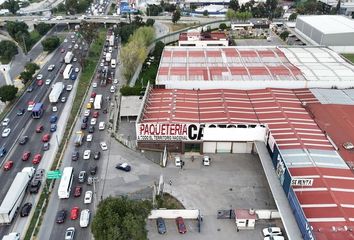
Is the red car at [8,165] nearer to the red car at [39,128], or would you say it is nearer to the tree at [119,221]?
the red car at [39,128]

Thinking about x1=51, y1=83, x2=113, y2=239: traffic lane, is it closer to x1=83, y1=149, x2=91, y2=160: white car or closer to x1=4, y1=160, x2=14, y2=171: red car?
x1=83, y1=149, x2=91, y2=160: white car

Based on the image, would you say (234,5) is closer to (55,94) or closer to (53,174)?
(55,94)

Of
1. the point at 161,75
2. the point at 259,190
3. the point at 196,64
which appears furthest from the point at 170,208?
the point at 196,64

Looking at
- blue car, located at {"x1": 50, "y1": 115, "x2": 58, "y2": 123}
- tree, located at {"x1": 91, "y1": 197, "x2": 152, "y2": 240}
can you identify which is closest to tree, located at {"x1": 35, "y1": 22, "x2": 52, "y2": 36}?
blue car, located at {"x1": 50, "y1": 115, "x2": 58, "y2": 123}

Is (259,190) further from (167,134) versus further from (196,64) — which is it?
(196,64)

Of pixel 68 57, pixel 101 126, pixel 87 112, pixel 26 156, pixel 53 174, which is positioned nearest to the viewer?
pixel 53 174

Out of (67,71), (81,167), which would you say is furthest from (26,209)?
(67,71)

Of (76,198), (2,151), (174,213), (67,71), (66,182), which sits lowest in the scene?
(76,198)
